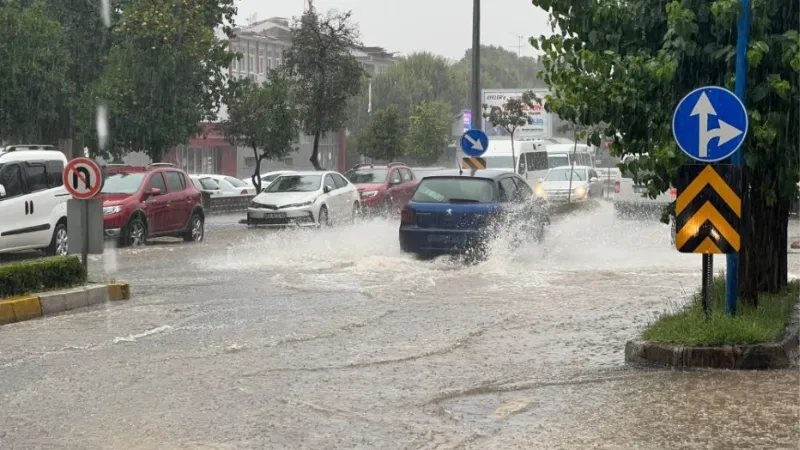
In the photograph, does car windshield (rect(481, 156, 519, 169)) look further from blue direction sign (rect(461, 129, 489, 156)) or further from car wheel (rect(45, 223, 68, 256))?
car wheel (rect(45, 223, 68, 256))

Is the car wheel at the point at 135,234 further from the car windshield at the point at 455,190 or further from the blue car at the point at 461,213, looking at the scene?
the car windshield at the point at 455,190

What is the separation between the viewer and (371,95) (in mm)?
105250

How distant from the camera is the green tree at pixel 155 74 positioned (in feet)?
124

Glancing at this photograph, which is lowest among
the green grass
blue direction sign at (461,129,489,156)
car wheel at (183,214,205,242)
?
car wheel at (183,214,205,242)

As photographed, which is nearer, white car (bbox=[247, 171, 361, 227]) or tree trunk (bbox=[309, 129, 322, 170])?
white car (bbox=[247, 171, 361, 227])

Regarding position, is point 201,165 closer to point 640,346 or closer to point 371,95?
point 371,95

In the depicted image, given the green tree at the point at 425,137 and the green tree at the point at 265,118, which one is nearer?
the green tree at the point at 265,118

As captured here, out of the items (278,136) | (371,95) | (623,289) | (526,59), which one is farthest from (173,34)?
(526,59)

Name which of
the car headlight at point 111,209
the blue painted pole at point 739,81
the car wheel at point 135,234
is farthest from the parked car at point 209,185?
the blue painted pole at point 739,81

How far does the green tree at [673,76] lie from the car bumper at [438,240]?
6943 mm

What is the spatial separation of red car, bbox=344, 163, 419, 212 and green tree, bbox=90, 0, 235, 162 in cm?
562

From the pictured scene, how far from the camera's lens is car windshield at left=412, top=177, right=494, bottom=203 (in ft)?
65.6

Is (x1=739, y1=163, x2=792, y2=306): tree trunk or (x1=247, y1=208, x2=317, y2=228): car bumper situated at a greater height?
(x1=739, y1=163, x2=792, y2=306): tree trunk

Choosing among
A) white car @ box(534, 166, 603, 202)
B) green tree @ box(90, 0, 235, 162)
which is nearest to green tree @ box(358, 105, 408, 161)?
white car @ box(534, 166, 603, 202)
